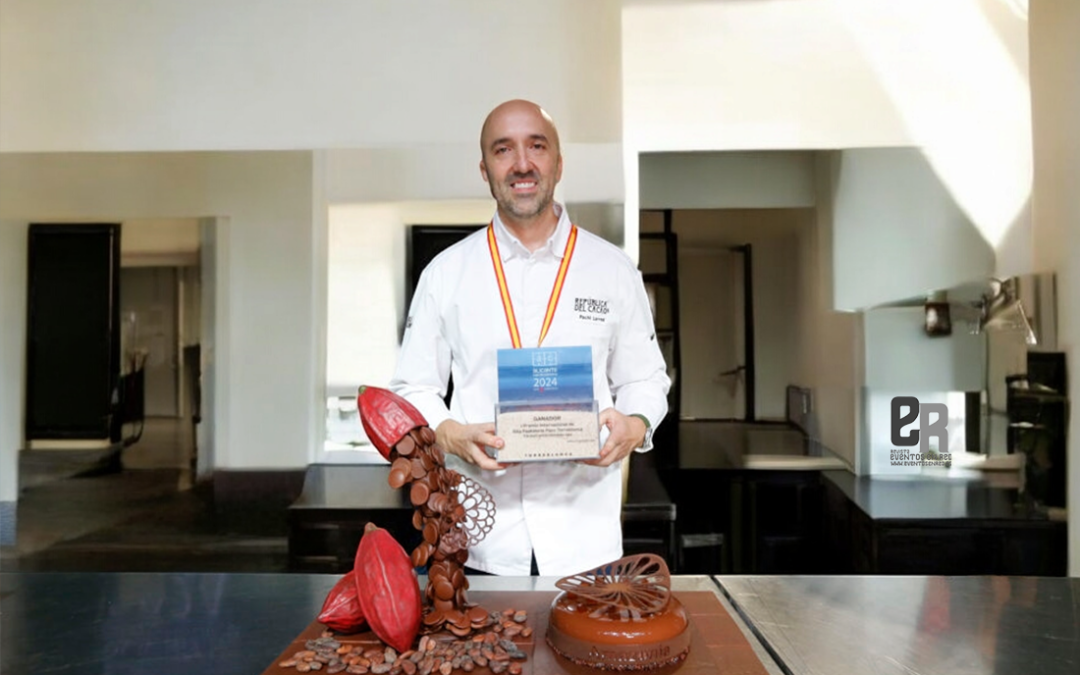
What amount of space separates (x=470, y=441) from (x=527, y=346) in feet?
0.85

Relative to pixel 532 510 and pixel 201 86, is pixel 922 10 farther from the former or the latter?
pixel 201 86

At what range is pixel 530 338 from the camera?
1.41 meters

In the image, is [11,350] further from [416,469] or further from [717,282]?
[717,282]

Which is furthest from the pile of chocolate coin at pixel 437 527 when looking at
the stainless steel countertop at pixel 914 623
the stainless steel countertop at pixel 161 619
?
the stainless steel countertop at pixel 914 623

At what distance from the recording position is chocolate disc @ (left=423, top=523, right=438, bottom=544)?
86cm

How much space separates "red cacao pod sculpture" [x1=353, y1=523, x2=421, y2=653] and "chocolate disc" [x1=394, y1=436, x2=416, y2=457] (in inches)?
4.3

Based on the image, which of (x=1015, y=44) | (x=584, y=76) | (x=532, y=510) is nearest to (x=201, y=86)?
(x=584, y=76)

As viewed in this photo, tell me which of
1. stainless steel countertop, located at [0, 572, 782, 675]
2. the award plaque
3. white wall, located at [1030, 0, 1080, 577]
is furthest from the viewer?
A: white wall, located at [1030, 0, 1080, 577]

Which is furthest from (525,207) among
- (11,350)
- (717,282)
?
(11,350)

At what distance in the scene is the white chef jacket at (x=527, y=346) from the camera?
1.39 meters

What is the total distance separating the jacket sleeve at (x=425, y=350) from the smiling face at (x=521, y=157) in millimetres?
251

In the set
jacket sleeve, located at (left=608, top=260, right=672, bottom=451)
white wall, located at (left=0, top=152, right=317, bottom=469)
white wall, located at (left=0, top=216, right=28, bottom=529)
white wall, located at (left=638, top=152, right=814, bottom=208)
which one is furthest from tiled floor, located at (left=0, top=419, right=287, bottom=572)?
white wall, located at (left=638, top=152, right=814, bottom=208)

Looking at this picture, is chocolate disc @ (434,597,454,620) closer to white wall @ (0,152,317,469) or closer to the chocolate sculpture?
the chocolate sculpture

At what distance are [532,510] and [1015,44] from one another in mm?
2036
